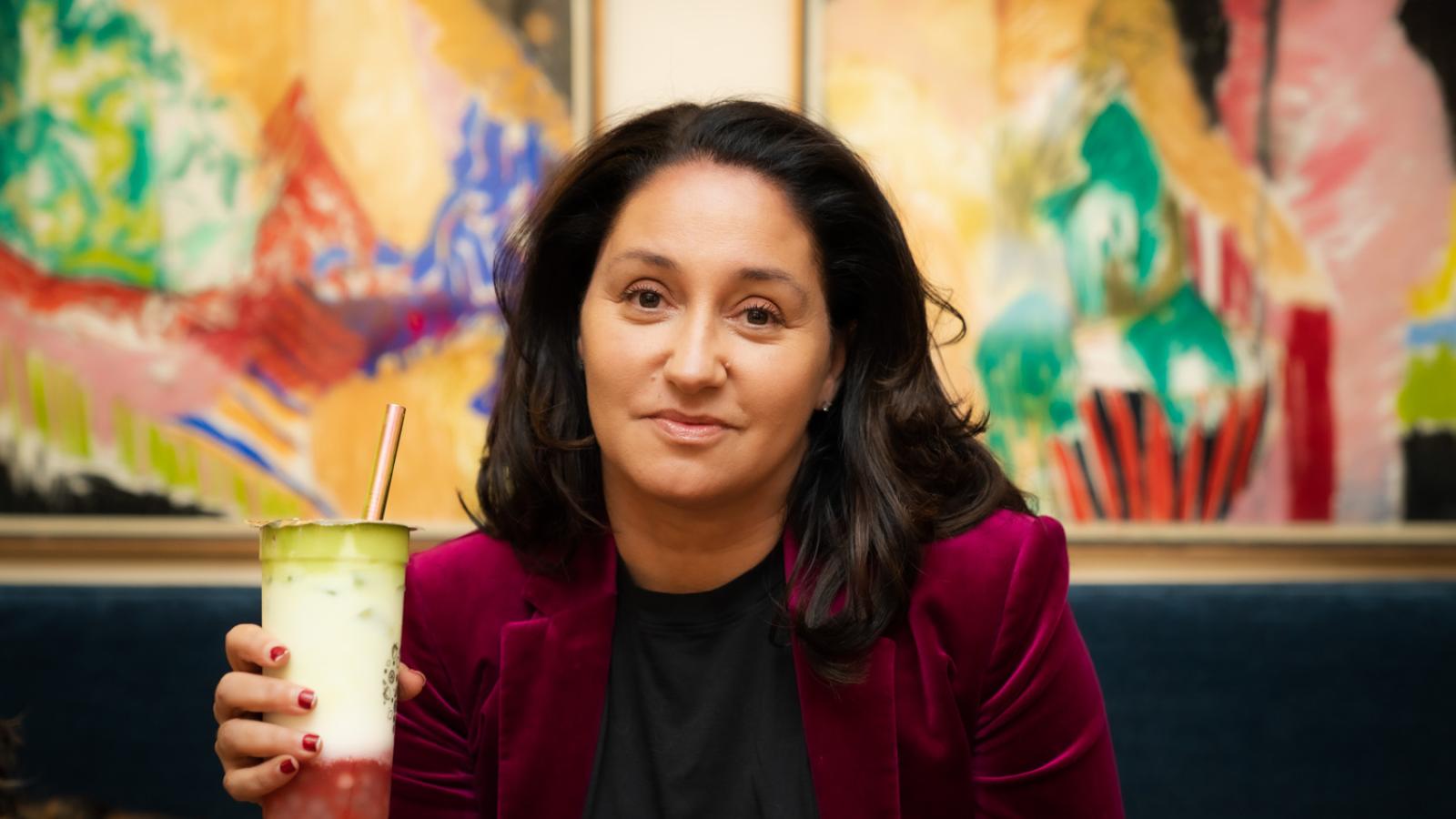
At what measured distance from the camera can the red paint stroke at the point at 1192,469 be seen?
2547 millimetres

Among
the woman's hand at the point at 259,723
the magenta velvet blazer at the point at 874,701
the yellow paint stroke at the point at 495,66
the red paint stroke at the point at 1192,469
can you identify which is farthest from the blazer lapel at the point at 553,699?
the red paint stroke at the point at 1192,469

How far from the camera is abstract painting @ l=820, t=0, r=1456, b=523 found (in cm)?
255

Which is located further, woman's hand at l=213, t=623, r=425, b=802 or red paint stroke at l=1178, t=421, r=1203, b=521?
red paint stroke at l=1178, t=421, r=1203, b=521

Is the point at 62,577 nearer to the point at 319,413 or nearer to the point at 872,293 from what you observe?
the point at 319,413

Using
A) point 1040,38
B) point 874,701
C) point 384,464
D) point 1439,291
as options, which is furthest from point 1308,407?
point 384,464

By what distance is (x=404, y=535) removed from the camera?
107 cm

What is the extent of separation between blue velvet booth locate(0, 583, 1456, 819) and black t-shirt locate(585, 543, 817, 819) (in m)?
1.07

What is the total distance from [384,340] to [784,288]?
134cm

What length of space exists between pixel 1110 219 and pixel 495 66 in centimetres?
126

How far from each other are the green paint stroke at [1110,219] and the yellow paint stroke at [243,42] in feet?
5.02

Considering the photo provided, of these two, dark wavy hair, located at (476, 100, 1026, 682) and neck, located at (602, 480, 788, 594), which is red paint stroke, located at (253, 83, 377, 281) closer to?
dark wavy hair, located at (476, 100, 1026, 682)

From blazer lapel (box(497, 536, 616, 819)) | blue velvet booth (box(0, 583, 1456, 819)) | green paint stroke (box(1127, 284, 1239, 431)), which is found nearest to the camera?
blazer lapel (box(497, 536, 616, 819))

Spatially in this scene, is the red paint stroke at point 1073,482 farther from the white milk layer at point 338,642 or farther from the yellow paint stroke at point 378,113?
the white milk layer at point 338,642

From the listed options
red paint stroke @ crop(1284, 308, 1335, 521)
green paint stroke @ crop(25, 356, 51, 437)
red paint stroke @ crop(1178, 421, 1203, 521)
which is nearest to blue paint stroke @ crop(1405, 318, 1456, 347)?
red paint stroke @ crop(1284, 308, 1335, 521)
